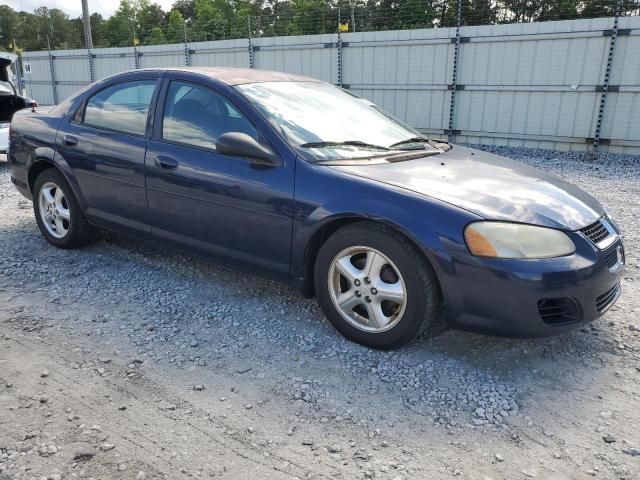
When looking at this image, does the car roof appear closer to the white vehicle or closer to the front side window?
the front side window

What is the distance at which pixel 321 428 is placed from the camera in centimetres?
245

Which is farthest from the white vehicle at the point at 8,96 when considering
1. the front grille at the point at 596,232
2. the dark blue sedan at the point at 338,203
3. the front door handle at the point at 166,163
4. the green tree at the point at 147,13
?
the green tree at the point at 147,13

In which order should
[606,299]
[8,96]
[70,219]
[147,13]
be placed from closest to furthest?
[606,299] → [70,219] → [8,96] → [147,13]

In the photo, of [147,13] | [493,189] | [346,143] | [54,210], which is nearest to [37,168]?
[54,210]

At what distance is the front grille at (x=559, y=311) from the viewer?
271cm

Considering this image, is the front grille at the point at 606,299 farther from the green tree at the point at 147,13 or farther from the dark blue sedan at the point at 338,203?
the green tree at the point at 147,13

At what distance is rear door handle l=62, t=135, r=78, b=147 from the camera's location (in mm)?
4293

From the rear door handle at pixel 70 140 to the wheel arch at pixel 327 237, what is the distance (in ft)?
7.58

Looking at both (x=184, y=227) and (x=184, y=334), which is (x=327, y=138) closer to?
(x=184, y=227)

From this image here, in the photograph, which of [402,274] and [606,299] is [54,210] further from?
[606,299]

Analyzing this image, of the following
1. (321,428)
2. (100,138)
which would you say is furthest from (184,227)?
(321,428)

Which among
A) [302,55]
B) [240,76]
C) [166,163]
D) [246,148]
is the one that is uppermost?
[302,55]

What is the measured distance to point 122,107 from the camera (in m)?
4.12

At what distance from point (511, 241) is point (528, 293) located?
0.26 meters
